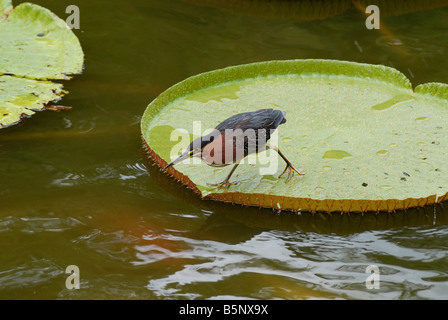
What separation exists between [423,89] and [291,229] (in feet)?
4.55

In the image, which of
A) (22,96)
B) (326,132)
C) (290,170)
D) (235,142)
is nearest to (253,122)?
(235,142)

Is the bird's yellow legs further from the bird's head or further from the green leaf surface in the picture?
the green leaf surface

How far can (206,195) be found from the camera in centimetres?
242

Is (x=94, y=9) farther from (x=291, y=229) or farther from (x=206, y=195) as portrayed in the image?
(x=291, y=229)

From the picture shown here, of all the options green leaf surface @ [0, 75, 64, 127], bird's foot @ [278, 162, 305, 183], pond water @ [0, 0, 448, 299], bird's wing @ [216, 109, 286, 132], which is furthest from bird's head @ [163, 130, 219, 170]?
green leaf surface @ [0, 75, 64, 127]

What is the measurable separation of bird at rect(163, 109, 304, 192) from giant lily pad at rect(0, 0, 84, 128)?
122cm

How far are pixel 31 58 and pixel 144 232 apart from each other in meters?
1.84

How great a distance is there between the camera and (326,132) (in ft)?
9.37

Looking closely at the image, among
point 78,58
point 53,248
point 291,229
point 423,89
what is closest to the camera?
point 53,248

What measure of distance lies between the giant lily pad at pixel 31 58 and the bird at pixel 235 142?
1.22 meters

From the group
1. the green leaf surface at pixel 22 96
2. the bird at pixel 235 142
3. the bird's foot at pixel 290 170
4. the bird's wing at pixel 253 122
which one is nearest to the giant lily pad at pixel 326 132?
the bird's foot at pixel 290 170

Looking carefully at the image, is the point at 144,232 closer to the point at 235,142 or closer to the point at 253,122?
the point at 235,142
